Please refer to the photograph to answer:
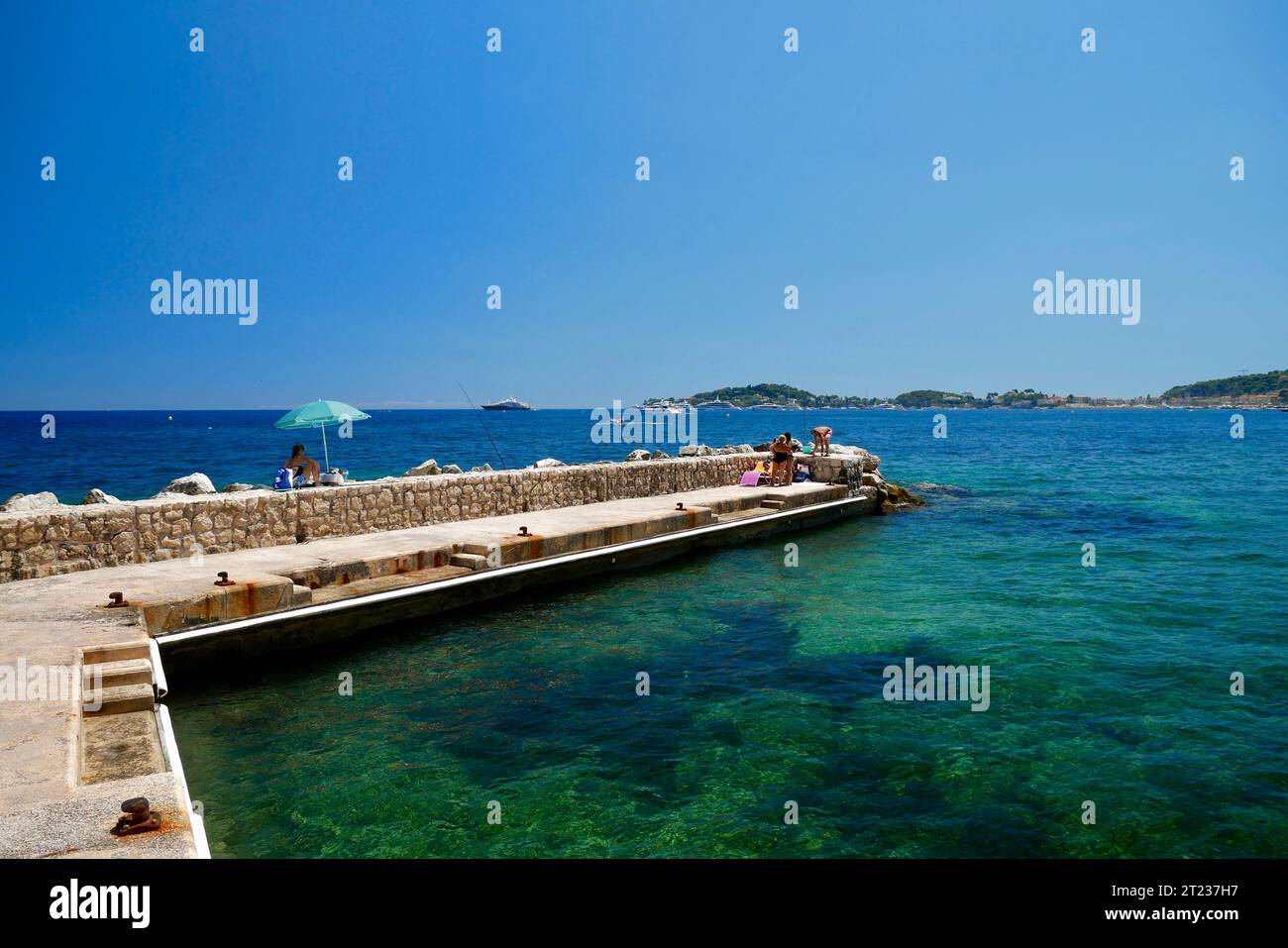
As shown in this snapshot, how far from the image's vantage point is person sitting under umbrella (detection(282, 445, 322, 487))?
46.7ft

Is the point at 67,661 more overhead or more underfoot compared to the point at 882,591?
more overhead

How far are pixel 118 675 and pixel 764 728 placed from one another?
234 inches

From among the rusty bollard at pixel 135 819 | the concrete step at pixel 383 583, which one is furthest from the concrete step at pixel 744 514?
the rusty bollard at pixel 135 819

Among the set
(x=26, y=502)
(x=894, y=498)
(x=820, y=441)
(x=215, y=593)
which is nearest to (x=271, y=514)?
(x=215, y=593)

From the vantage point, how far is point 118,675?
264 inches

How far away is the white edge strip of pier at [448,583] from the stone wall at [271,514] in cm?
280

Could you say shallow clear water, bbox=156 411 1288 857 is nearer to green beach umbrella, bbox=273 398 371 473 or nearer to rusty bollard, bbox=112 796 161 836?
rusty bollard, bbox=112 796 161 836

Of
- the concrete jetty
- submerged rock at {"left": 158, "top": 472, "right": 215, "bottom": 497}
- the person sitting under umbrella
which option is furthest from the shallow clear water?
submerged rock at {"left": 158, "top": 472, "right": 215, "bottom": 497}

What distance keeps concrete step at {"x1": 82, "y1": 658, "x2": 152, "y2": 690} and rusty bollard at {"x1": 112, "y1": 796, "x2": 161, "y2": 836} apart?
293 cm

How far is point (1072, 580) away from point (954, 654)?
263 inches

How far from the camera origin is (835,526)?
21719mm

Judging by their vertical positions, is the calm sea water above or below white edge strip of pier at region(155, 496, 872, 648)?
below
